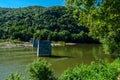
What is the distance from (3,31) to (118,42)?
449 ft

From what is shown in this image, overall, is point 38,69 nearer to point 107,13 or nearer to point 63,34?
point 107,13

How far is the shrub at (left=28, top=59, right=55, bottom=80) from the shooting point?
115 ft

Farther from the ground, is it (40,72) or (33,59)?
(40,72)

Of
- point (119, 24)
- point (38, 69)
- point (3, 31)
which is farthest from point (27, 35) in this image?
point (119, 24)

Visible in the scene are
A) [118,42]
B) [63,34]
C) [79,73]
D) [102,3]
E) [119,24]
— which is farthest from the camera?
[63,34]

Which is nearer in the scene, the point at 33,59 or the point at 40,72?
the point at 40,72

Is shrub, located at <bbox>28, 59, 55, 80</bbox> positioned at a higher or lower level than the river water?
higher

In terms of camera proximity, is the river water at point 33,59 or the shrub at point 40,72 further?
the river water at point 33,59

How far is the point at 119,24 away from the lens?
819 inches

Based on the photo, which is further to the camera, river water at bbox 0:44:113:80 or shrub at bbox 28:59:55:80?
river water at bbox 0:44:113:80

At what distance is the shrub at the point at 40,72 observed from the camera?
35.2m

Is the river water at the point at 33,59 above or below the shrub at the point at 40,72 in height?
below

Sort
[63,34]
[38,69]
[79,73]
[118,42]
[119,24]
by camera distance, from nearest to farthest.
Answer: [119,24] < [79,73] < [38,69] < [118,42] < [63,34]

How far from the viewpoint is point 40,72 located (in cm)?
3509
